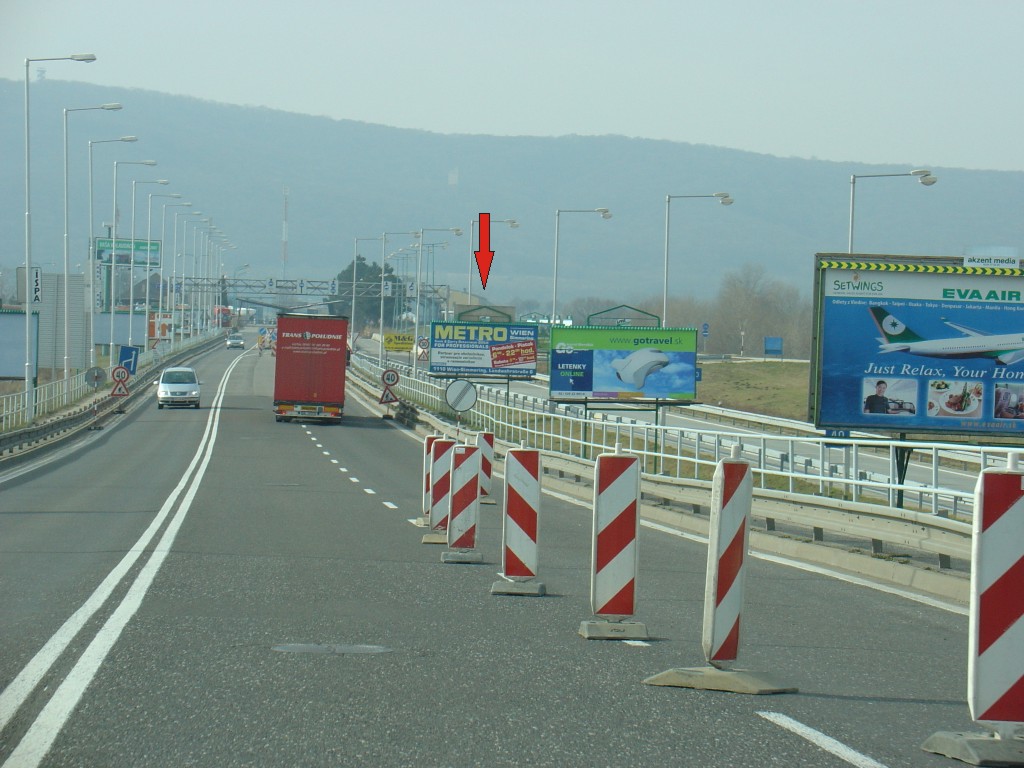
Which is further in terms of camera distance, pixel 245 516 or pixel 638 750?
pixel 245 516

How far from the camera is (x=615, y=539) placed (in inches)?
372

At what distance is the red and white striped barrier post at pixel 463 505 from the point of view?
14188mm

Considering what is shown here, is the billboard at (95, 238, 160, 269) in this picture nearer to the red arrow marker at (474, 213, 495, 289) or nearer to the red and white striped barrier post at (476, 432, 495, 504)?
the red arrow marker at (474, 213, 495, 289)

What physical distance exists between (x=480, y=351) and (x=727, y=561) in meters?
49.7

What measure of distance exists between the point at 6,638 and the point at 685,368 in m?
31.1

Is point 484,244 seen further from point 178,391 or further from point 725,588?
point 725,588

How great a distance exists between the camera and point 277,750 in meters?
6.34

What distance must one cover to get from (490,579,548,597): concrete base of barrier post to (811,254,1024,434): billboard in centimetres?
1075

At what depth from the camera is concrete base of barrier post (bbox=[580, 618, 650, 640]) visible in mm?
9539

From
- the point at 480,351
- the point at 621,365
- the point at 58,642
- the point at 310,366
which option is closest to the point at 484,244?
the point at 621,365

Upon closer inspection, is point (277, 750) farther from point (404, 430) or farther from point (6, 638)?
point (404, 430)

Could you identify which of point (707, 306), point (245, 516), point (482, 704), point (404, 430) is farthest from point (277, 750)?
point (707, 306)

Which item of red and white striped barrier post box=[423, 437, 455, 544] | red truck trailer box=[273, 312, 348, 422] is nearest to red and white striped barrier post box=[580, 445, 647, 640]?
red and white striped barrier post box=[423, 437, 455, 544]

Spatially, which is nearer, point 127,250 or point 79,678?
point 79,678
